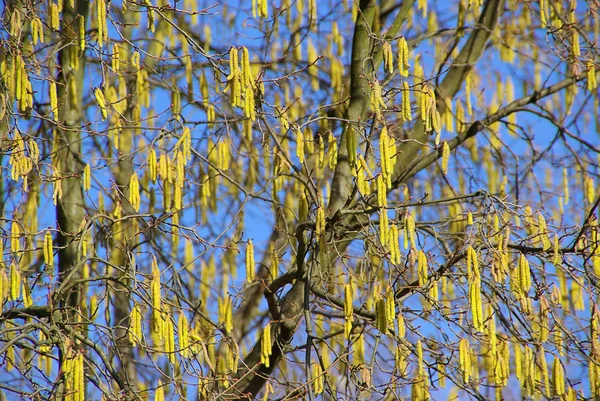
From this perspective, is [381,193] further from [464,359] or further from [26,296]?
[26,296]

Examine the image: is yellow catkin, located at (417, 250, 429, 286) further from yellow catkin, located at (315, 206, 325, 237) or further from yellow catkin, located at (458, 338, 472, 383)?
yellow catkin, located at (315, 206, 325, 237)

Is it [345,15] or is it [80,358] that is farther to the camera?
[345,15]

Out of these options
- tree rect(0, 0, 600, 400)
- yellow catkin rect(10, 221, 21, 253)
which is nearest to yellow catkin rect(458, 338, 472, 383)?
tree rect(0, 0, 600, 400)

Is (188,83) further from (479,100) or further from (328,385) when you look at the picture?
(328,385)

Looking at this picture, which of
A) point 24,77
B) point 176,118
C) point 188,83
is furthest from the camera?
point 188,83

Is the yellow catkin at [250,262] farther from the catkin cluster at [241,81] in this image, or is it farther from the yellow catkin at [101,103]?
the yellow catkin at [101,103]

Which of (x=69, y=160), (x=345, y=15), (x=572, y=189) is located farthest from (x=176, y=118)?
(x=572, y=189)

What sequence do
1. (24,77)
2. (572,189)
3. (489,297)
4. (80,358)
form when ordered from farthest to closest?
(572,189)
(489,297)
(24,77)
(80,358)

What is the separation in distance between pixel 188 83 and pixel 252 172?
0.83m

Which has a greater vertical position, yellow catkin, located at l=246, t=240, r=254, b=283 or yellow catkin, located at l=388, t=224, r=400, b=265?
yellow catkin, located at l=246, t=240, r=254, b=283

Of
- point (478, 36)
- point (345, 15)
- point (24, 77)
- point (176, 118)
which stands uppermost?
point (345, 15)

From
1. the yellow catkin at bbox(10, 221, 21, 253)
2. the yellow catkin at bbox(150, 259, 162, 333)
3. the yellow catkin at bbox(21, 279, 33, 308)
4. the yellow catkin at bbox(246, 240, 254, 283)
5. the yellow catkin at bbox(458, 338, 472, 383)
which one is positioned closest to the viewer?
the yellow catkin at bbox(150, 259, 162, 333)

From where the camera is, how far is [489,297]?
450 centimetres

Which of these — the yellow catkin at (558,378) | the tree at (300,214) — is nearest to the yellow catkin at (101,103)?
the tree at (300,214)
